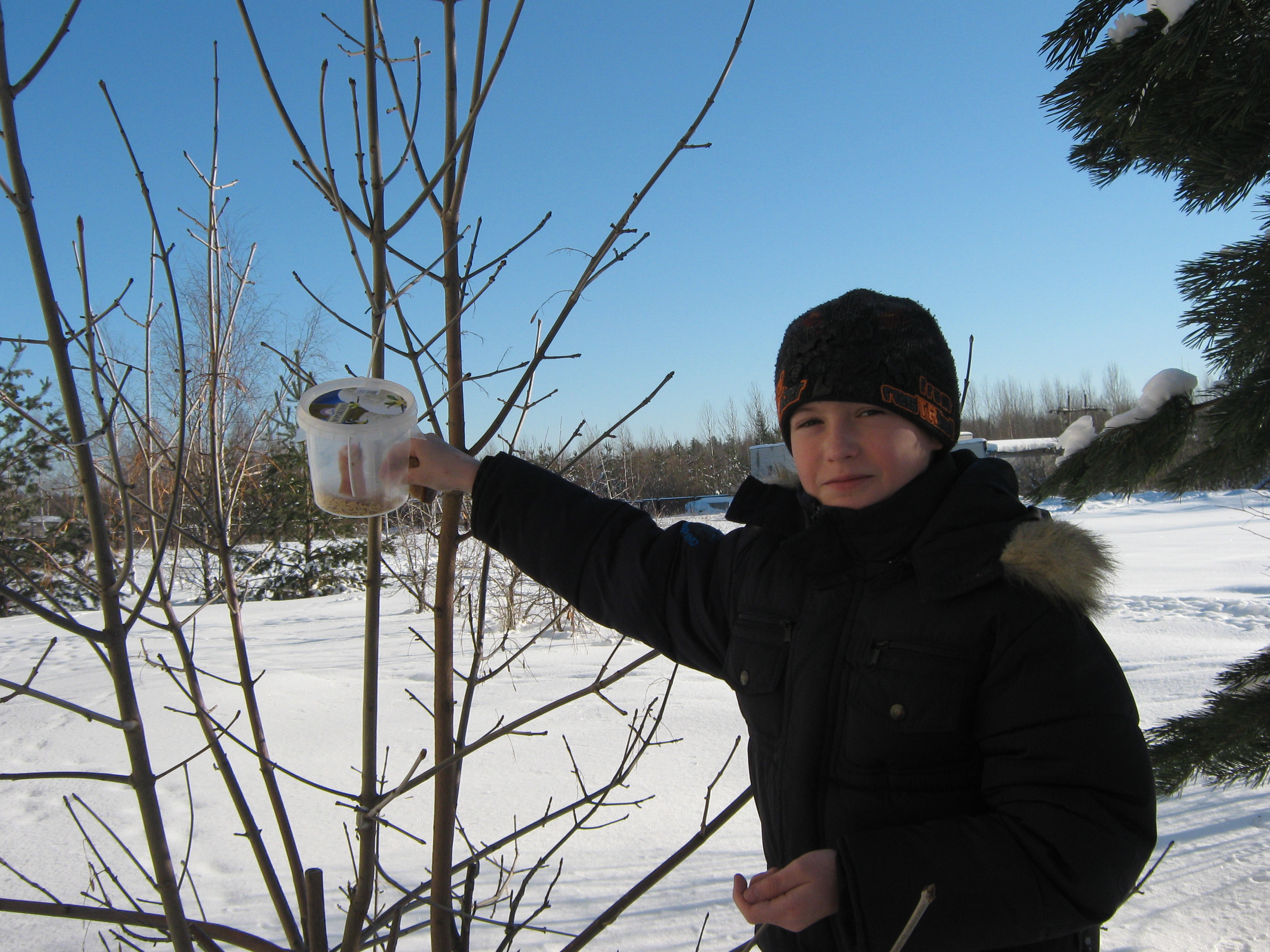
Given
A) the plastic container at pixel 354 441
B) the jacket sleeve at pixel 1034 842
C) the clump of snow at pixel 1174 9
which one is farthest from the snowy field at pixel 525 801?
the clump of snow at pixel 1174 9

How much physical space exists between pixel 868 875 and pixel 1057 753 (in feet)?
0.90

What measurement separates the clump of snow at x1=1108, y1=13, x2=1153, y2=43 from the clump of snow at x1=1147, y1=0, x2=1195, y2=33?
0.08m

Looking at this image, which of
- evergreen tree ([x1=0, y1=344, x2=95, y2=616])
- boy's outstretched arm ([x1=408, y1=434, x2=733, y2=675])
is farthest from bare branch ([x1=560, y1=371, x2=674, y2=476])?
evergreen tree ([x1=0, y1=344, x2=95, y2=616])

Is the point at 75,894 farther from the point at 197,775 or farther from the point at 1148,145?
the point at 1148,145

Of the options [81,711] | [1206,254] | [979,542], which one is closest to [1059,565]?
[979,542]

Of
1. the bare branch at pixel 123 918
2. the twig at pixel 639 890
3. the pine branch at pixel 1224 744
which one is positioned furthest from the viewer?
the pine branch at pixel 1224 744

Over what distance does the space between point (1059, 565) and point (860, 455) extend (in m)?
0.32

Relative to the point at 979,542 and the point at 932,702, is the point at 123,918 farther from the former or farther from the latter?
the point at 979,542

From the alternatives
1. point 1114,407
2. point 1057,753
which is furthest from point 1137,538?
point 1114,407

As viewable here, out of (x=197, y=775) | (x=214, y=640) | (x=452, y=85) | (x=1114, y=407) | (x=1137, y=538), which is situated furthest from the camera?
(x=1114, y=407)

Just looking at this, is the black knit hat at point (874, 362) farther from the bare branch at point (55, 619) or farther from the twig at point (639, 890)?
the bare branch at point (55, 619)

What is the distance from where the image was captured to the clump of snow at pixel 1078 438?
2.24 m

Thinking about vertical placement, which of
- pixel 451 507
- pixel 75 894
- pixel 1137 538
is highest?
pixel 451 507

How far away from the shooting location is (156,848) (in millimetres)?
1079
